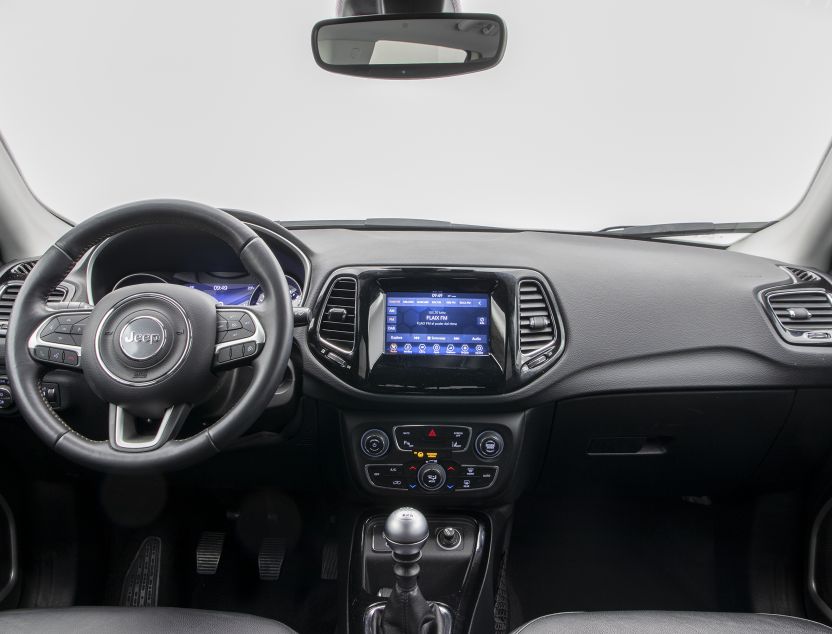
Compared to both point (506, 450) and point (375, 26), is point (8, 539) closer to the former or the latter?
point (506, 450)

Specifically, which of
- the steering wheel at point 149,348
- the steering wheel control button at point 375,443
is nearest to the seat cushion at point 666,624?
the steering wheel control button at point 375,443

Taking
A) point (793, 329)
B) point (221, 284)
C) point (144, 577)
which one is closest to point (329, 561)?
point (144, 577)

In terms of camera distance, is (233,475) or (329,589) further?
(329,589)

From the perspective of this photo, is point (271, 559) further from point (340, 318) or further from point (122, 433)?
point (122, 433)

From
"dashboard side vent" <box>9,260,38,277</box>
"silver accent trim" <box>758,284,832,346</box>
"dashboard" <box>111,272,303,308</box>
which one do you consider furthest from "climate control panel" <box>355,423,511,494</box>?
"dashboard side vent" <box>9,260,38,277</box>

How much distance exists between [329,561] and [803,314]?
1.74 meters

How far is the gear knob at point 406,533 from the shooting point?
63.7 inches

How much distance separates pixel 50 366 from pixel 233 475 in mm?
833

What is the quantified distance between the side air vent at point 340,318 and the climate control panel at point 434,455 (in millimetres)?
273

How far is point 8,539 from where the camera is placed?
2219 mm

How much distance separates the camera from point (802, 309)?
1.99m

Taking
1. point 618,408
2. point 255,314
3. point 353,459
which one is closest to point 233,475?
point 353,459

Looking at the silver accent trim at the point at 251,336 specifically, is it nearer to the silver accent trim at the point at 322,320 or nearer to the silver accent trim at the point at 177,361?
the silver accent trim at the point at 177,361

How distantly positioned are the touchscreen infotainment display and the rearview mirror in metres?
0.72
